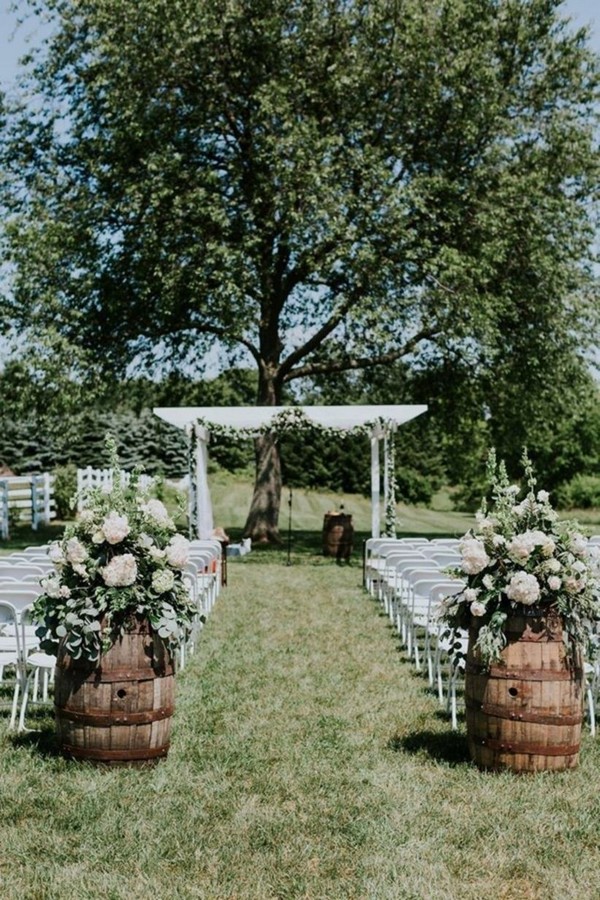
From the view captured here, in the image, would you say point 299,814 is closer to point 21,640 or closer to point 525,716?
point 525,716

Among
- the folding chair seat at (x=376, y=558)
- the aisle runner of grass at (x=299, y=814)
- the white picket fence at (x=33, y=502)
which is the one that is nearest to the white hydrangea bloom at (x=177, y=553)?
the aisle runner of grass at (x=299, y=814)

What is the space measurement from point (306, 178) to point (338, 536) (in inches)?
257

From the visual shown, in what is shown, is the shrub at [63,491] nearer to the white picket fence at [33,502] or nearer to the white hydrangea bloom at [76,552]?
the white picket fence at [33,502]

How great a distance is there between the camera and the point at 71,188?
21625mm

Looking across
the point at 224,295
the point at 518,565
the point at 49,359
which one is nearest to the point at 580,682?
the point at 518,565

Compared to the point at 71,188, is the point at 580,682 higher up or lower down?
lower down

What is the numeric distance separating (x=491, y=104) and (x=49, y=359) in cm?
971

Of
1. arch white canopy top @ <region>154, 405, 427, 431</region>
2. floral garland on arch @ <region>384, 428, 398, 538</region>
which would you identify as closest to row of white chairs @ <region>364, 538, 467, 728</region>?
floral garland on arch @ <region>384, 428, 398, 538</region>

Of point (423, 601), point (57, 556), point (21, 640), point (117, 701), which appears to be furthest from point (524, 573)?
point (423, 601)

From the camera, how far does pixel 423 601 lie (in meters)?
9.44

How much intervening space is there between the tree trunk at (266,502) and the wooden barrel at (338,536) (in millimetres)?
2898

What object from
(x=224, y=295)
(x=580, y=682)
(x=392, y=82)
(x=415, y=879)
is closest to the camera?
(x=415, y=879)

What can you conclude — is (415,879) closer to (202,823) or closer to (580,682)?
(202,823)

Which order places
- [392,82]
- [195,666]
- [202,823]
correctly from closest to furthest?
1. [202,823]
2. [195,666]
3. [392,82]
